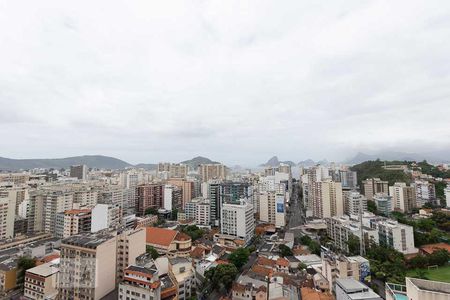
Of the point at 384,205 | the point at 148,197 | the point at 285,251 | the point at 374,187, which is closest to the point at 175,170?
the point at 148,197

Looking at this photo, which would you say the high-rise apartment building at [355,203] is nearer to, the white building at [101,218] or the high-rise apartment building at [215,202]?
the high-rise apartment building at [215,202]

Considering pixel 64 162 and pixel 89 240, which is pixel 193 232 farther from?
pixel 64 162

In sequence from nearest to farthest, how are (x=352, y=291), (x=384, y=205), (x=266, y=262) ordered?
(x=352, y=291) < (x=266, y=262) < (x=384, y=205)

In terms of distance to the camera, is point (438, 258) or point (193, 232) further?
point (193, 232)

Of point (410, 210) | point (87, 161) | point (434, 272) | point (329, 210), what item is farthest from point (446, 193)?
point (87, 161)

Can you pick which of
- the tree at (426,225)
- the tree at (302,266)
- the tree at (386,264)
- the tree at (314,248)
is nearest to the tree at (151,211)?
the tree at (314,248)

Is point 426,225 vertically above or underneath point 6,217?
underneath

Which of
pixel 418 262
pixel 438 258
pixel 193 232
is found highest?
pixel 193 232

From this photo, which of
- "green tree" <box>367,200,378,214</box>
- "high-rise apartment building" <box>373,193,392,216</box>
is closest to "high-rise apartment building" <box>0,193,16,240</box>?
"green tree" <box>367,200,378,214</box>
